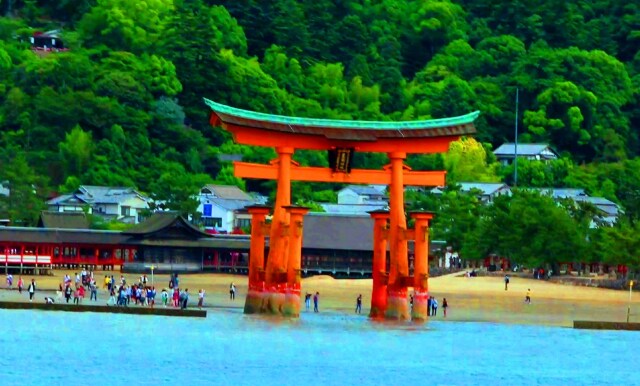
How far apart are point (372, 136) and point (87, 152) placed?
5607cm

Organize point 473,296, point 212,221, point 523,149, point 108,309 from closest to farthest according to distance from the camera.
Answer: point 108,309, point 473,296, point 212,221, point 523,149

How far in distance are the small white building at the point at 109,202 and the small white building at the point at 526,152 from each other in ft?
93.2

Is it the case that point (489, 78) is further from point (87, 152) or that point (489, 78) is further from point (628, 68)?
point (87, 152)

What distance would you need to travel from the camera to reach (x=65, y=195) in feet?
370

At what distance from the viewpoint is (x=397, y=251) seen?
6338cm

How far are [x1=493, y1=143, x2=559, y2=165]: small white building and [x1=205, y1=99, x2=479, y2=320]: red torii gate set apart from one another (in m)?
64.7

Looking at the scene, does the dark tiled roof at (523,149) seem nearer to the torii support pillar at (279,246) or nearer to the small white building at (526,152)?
the small white building at (526,152)

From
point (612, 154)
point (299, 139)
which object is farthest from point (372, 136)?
point (612, 154)

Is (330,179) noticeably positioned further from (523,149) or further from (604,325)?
(523,149)

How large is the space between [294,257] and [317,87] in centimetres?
7677

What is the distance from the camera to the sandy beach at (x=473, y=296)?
2778 inches

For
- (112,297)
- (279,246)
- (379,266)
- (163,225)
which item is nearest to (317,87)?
(163,225)

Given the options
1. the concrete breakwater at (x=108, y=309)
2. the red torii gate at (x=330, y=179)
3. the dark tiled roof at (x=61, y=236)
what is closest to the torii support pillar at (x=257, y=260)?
the red torii gate at (x=330, y=179)

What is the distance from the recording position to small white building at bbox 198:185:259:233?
11381 cm
